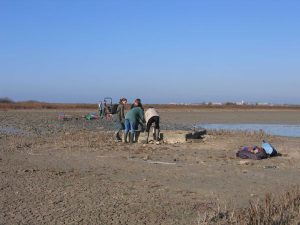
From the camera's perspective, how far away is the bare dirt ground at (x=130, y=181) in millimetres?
8188

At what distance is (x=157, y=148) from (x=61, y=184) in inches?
293

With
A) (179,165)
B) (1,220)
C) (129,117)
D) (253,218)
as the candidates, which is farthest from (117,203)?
(129,117)

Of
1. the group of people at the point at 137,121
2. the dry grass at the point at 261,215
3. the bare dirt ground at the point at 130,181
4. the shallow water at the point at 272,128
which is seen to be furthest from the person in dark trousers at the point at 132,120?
the dry grass at the point at 261,215

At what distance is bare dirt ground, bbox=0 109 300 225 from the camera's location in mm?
8188

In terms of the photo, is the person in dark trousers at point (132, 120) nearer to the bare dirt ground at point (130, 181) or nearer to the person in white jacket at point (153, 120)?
the person in white jacket at point (153, 120)

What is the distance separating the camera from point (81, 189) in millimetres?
10000

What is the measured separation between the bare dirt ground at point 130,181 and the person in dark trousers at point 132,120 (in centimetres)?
100

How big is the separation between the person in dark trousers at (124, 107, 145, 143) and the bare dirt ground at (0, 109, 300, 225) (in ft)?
3.28

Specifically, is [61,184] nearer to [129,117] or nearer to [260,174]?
[260,174]

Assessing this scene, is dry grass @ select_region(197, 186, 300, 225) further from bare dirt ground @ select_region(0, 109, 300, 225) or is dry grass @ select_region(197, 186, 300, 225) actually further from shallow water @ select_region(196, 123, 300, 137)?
shallow water @ select_region(196, 123, 300, 137)

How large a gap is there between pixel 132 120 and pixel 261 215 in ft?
40.7

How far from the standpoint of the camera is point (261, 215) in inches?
291

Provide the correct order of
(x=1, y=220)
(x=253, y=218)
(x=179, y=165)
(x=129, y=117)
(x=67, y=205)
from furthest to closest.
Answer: (x=129, y=117) → (x=179, y=165) → (x=67, y=205) → (x=1, y=220) → (x=253, y=218)

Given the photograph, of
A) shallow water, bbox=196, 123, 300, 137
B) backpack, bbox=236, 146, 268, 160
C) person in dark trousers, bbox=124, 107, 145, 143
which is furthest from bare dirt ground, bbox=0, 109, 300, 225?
shallow water, bbox=196, 123, 300, 137
